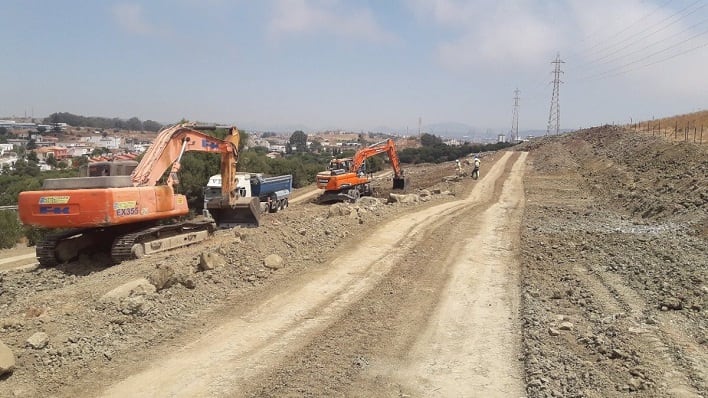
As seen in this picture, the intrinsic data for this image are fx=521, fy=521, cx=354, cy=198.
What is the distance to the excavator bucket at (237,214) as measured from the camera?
17.9m

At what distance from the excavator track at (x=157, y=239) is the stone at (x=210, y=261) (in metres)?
2.86

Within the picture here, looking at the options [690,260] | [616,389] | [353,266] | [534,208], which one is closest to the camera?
[616,389]

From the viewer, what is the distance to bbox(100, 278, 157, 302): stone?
825 cm

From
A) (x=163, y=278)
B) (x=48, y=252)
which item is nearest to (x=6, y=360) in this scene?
A: (x=163, y=278)

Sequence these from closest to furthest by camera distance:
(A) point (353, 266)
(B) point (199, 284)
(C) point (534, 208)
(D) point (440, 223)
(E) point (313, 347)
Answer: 1. (E) point (313, 347)
2. (B) point (199, 284)
3. (A) point (353, 266)
4. (D) point (440, 223)
5. (C) point (534, 208)

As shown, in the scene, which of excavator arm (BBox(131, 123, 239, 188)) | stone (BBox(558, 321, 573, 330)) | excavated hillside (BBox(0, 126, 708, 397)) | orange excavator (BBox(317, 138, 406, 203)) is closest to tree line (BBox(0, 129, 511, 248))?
excavator arm (BBox(131, 123, 239, 188))

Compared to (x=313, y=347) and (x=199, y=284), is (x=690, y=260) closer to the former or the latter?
(x=313, y=347)

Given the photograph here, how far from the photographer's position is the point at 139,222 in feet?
42.8

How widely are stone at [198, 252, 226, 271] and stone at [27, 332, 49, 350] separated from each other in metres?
3.38

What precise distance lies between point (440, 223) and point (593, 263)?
639 cm

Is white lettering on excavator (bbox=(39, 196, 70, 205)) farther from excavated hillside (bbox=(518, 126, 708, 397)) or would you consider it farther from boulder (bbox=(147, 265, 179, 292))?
excavated hillside (bbox=(518, 126, 708, 397))

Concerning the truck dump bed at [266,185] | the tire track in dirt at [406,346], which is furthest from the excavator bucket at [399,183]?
the tire track in dirt at [406,346]

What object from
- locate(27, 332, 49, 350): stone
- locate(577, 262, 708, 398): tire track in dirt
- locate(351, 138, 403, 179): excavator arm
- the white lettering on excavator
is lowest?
locate(27, 332, 49, 350): stone

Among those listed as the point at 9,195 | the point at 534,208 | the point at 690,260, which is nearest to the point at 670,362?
the point at 690,260
